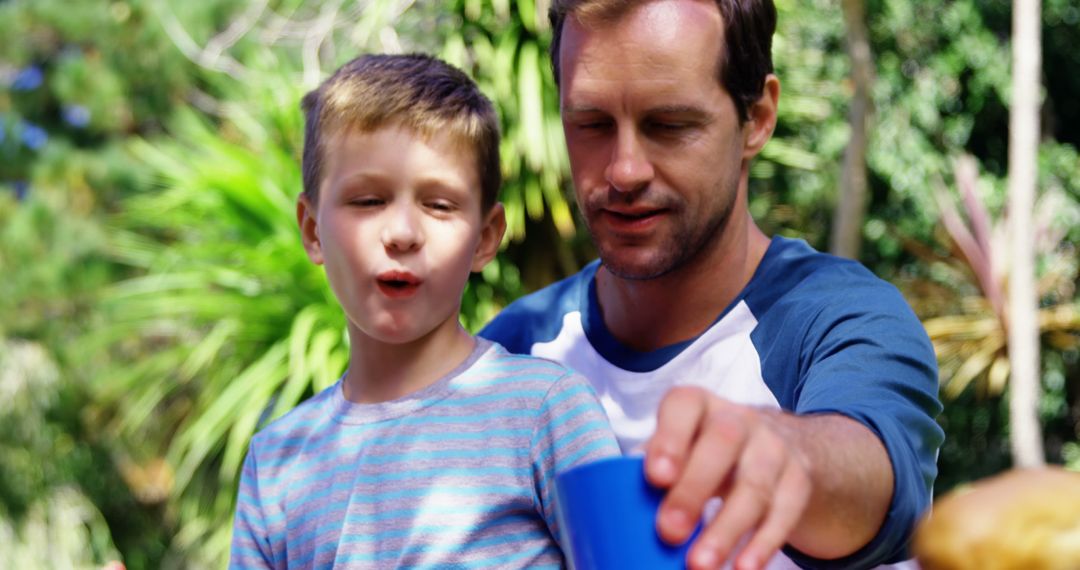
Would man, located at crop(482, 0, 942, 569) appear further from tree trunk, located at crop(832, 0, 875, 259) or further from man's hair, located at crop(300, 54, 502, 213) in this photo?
tree trunk, located at crop(832, 0, 875, 259)

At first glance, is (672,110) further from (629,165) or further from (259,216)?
(259,216)

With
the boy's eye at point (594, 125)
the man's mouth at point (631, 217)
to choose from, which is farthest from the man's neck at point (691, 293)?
the boy's eye at point (594, 125)

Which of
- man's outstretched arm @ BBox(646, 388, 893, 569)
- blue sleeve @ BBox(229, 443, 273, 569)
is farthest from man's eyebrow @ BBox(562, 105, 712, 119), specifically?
man's outstretched arm @ BBox(646, 388, 893, 569)

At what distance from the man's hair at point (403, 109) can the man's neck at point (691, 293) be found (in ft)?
1.32

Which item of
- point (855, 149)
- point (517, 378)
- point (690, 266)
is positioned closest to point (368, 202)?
point (517, 378)

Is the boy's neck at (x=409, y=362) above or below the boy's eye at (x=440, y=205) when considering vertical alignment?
below

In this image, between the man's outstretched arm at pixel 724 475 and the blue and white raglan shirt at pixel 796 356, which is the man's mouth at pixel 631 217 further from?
the man's outstretched arm at pixel 724 475

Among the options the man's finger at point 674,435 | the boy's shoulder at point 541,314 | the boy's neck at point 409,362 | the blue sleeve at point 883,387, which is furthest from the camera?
the boy's shoulder at point 541,314

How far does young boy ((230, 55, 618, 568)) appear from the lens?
177cm

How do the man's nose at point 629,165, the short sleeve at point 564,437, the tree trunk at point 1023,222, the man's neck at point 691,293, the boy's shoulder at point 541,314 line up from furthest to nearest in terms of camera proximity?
the tree trunk at point 1023,222 < the boy's shoulder at point 541,314 < the man's neck at point 691,293 < the man's nose at point 629,165 < the short sleeve at point 564,437

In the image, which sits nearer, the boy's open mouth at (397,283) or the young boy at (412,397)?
the young boy at (412,397)

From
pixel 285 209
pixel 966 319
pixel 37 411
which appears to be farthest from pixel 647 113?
pixel 37 411

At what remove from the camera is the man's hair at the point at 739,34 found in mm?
2203

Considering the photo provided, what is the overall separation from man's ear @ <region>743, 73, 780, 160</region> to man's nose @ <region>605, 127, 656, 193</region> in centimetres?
32
